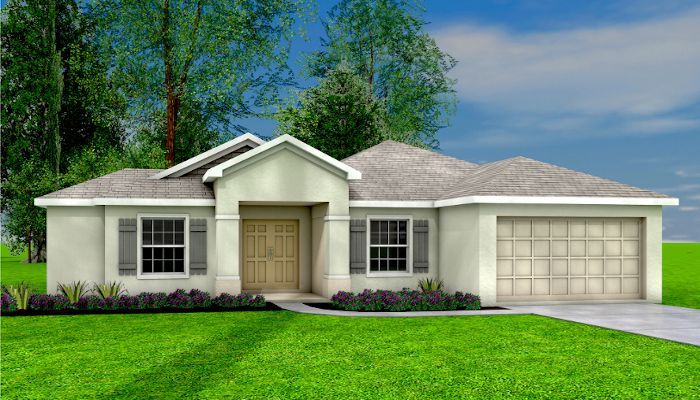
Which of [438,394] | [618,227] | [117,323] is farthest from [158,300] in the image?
[618,227]

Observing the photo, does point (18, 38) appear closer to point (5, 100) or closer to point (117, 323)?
point (5, 100)

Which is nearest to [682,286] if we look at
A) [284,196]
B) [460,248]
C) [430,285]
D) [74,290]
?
[430,285]

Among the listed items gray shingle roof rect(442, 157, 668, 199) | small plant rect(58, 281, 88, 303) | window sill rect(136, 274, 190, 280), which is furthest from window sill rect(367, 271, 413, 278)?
small plant rect(58, 281, 88, 303)

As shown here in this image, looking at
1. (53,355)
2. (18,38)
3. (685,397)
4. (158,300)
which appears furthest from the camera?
(18,38)

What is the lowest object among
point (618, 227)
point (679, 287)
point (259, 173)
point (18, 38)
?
point (679, 287)

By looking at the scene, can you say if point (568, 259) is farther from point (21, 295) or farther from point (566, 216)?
point (21, 295)

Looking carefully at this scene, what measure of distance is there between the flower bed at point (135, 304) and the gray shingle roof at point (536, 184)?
6413mm

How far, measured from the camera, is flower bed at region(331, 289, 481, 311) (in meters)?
17.1

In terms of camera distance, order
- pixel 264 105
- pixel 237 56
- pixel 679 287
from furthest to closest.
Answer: pixel 264 105 < pixel 237 56 < pixel 679 287

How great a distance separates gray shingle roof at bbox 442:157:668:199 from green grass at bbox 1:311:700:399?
4.37 metres

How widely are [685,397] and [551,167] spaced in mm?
12535

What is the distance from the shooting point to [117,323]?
14797mm

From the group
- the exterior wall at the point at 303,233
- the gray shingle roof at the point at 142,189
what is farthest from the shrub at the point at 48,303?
the exterior wall at the point at 303,233

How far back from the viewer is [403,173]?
22375 millimetres
